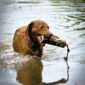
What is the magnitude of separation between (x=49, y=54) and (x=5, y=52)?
143 millimetres

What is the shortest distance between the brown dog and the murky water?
0.02 metres

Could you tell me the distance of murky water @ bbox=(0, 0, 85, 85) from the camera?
0.99 metres

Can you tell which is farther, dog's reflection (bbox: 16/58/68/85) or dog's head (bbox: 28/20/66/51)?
dog's head (bbox: 28/20/66/51)

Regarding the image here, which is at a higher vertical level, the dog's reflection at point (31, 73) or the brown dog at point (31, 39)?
the brown dog at point (31, 39)

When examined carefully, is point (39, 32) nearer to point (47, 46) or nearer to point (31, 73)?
point (47, 46)

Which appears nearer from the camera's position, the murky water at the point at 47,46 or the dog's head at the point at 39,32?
the murky water at the point at 47,46

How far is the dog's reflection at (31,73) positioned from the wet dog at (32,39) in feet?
0.15

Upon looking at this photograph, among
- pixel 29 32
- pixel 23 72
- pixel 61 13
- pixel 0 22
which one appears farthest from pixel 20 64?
pixel 61 13

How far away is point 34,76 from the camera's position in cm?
100

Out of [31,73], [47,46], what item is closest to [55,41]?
[47,46]

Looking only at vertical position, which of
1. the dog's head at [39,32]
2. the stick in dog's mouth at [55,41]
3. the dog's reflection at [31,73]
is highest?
the dog's head at [39,32]

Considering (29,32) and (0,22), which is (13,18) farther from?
(29,32)

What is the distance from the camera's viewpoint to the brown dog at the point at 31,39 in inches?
43.3

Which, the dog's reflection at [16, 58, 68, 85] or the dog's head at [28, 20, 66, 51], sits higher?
the dog's head at [28, 20, 66, 51]
